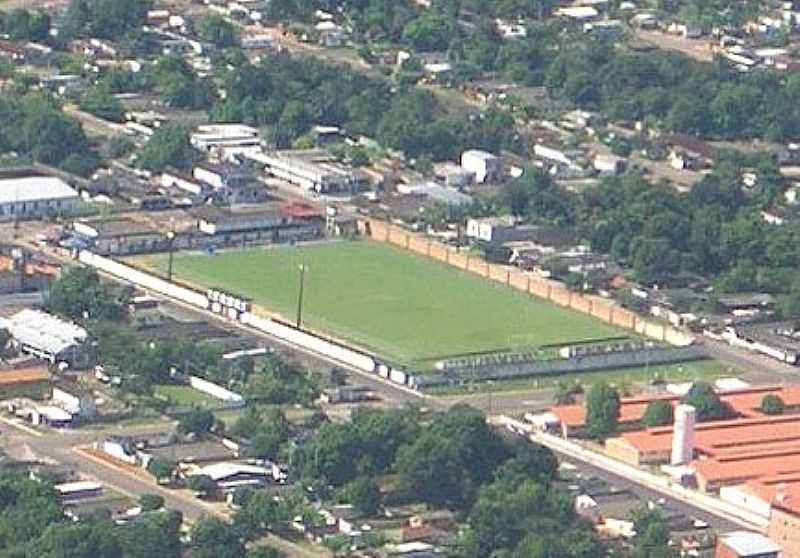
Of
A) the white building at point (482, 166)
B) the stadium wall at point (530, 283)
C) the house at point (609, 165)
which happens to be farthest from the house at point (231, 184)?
the house at point (609, 165)

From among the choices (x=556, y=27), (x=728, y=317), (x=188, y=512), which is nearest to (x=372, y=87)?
(x=556, y=27)

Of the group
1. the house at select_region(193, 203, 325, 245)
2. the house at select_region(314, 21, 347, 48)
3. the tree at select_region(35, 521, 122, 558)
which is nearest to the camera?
the tree at select_region(35, 521, 122, 558)

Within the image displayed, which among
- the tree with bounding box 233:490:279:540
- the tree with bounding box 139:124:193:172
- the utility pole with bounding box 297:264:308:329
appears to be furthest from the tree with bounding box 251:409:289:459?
the tree with bounding box 139:124:193:172

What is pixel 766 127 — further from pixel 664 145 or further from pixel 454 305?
pixel 454 305

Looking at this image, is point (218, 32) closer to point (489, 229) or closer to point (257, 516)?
point (489, 229)

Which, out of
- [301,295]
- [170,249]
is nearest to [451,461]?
[301,295]

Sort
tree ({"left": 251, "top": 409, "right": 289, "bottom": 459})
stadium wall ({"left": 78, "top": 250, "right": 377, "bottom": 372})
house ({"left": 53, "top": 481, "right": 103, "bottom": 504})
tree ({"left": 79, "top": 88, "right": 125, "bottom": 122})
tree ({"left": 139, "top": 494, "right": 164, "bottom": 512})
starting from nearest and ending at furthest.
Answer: tree ({"left": 139, "top": 494, "right": 164, "bottom": 512}) → house ({"left": 53, "top": 481, "right": 103, "bottom": 504}) → tree ({"left": 251, "top": 409, "right": 289, "bottom": 459}) → stadium wall ({"left": 78, "top": 250, "right": 377, "bottom": 372}) → tree ({"left": 79, "top": 88, "right": 125, "bottom": 122})

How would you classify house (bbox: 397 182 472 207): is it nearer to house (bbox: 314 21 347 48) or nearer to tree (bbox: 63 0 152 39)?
house (bbox: 314 21 347 48)
